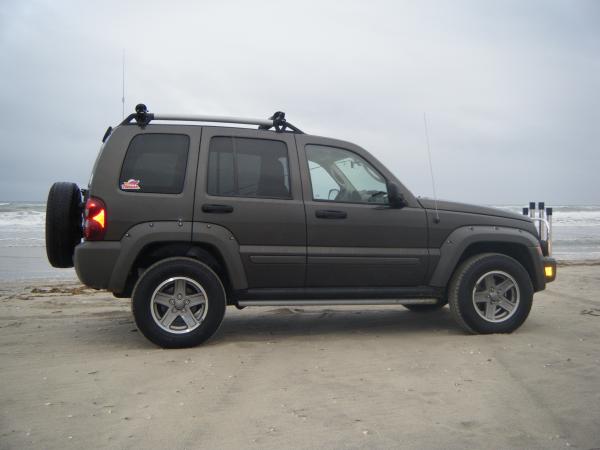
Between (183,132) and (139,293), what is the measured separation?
1392 mm

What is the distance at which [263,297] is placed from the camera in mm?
4863

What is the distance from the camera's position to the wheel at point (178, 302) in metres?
4.51

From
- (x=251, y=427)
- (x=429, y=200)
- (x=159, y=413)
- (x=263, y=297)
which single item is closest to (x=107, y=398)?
(x=159, y=413)

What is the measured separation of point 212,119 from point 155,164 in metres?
0.62

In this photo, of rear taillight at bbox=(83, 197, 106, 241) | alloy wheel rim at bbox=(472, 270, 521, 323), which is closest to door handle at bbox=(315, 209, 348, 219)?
alloy wheel rim at bbox=(472, 270, 521, 323)

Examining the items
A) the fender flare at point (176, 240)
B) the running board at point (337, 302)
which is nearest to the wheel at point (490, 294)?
the running board at point (337, 302)

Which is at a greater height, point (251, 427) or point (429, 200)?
point (429, 200)

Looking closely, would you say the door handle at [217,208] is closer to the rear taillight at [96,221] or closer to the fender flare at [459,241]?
the rear taillight at [96,221]

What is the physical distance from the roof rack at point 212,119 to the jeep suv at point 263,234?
0.01 metres

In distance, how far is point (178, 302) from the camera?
15.2 feet

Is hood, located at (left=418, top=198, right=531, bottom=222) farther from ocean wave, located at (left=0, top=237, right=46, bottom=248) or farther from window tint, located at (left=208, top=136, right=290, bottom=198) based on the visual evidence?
ocean wave, located at (left=0, top=237, right=46, bottom=248)

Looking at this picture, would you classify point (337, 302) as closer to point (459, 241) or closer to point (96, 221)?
point (459, 241)

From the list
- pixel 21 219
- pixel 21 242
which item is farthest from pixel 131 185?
pixel 21 219

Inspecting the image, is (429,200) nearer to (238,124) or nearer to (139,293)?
(238,124)
